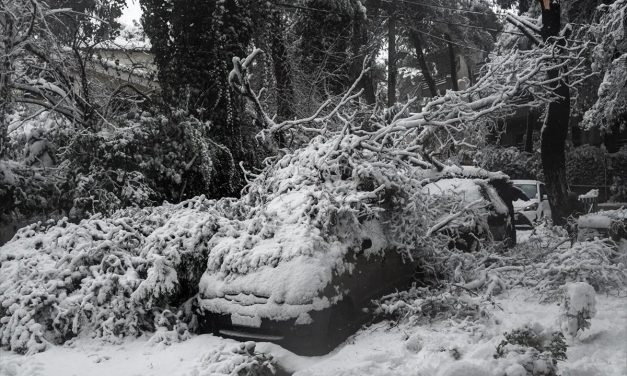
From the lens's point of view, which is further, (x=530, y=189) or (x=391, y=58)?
(x=391, y=58)

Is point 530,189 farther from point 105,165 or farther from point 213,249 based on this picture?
point 213,249

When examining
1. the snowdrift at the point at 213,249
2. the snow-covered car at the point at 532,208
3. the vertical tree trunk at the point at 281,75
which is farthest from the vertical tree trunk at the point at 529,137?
the snowdrift at the point at 213,249

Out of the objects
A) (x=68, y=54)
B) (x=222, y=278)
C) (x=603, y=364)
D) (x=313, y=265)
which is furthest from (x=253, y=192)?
(x=68, y=54)

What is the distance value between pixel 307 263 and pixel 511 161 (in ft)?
64.3

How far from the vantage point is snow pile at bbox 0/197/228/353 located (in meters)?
5.25

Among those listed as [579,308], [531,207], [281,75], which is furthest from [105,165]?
[531,207]

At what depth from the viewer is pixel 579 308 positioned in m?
3.90

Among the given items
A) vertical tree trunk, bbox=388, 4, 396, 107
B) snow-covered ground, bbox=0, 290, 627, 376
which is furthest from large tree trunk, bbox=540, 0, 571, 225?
vertical tree trunk, bbox=388, 4, 396, 107

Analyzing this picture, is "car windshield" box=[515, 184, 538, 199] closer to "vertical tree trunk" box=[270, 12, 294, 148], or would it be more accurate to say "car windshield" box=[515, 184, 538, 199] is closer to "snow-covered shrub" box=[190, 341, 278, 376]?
"vertical tree trunk" box=[270, 12, 294, 148]

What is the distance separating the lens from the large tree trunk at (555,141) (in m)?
9.98

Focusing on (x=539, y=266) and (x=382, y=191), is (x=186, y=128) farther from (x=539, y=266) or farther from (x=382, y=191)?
(x=539, y=266)

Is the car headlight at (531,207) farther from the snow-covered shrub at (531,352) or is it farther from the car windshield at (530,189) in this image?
the snow-covered shrub at (531,352)

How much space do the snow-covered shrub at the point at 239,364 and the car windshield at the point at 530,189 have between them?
1267 centimetres

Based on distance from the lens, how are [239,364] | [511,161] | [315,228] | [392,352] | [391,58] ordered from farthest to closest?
[391,58] < [511,161] < [315,228] < [392,352] < [239,364]
